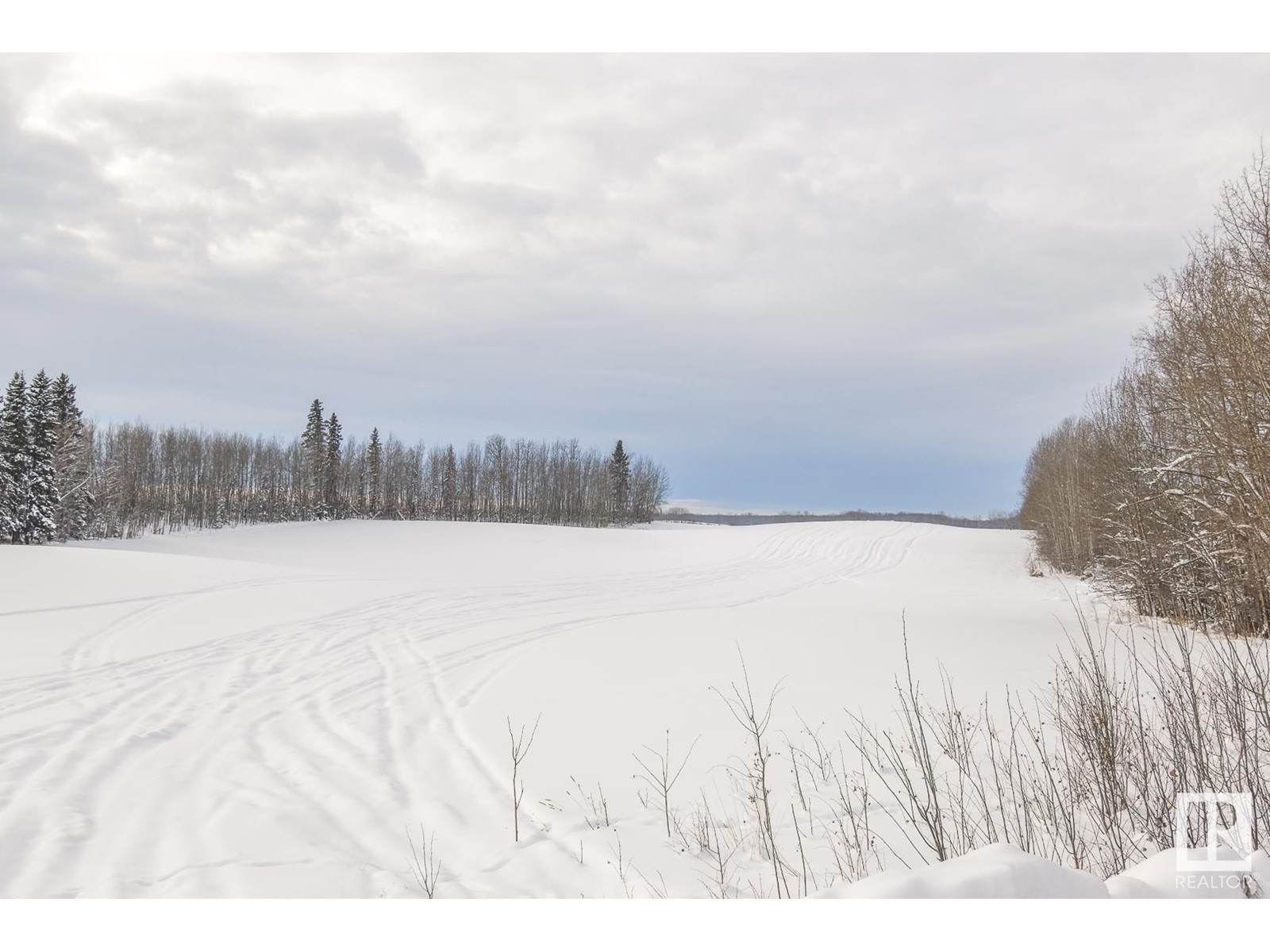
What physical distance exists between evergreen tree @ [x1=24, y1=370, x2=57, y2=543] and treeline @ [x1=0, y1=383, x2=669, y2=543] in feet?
0.14

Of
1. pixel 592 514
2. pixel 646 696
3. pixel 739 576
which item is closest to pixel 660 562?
pixel 739 576

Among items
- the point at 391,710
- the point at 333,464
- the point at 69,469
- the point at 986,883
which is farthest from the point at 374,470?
the point at 986,883

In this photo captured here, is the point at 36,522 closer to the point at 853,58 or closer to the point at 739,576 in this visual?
the point at 739,576

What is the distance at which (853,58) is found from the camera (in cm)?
416

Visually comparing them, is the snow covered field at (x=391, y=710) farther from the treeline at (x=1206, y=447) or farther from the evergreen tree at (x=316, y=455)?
the evergreen tree at (x=316, y=455)

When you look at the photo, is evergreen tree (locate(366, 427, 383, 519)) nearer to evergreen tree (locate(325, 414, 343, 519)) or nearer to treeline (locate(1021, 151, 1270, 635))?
evergreen tree (locate(325, 414, 343, 519))

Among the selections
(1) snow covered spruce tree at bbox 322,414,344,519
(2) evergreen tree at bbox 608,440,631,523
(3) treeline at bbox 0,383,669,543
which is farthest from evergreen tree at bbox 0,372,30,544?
(2) evergreen tree at bbox 608,440,631,523

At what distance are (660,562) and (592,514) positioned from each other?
35.0 meters

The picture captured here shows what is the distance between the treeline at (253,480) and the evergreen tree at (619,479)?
0.11m

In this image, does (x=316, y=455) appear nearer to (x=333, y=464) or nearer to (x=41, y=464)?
(x=333, y=464)

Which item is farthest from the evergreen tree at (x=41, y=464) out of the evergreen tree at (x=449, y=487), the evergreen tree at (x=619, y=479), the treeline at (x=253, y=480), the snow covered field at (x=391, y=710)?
the evergreen tree at (x=619, y=479)

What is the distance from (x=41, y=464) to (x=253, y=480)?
1106 inches

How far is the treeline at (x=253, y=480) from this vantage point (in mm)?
25406

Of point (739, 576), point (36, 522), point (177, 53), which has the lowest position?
point (739, 576)
